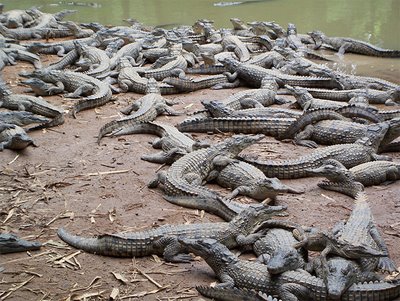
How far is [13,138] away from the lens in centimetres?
521

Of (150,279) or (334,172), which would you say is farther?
(334,172)

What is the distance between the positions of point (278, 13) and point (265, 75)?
26.9ft

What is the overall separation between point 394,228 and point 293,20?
1128cm

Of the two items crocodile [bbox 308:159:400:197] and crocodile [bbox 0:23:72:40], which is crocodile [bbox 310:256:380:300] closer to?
crocodile [bbox 308:159:400:197]

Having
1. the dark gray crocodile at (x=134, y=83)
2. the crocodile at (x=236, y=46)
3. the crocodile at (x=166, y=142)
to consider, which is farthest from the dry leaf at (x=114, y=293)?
the crocodile at (x=236, y=46)

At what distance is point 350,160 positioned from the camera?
4.86 meters

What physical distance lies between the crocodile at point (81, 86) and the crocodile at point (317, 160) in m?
2.57

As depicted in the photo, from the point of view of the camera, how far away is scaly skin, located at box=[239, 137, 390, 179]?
15.4ft

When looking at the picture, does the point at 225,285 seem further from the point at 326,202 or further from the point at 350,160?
the point at 350,160

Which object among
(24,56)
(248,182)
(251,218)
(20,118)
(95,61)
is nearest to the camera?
(251,218)

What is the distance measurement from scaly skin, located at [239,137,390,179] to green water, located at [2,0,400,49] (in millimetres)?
6665

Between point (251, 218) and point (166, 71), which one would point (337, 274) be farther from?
point (166, 71)

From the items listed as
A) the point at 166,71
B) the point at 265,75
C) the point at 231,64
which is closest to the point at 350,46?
the point at 231,64

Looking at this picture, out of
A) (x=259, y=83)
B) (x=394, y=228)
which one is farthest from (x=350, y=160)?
(x=259, y=83)
